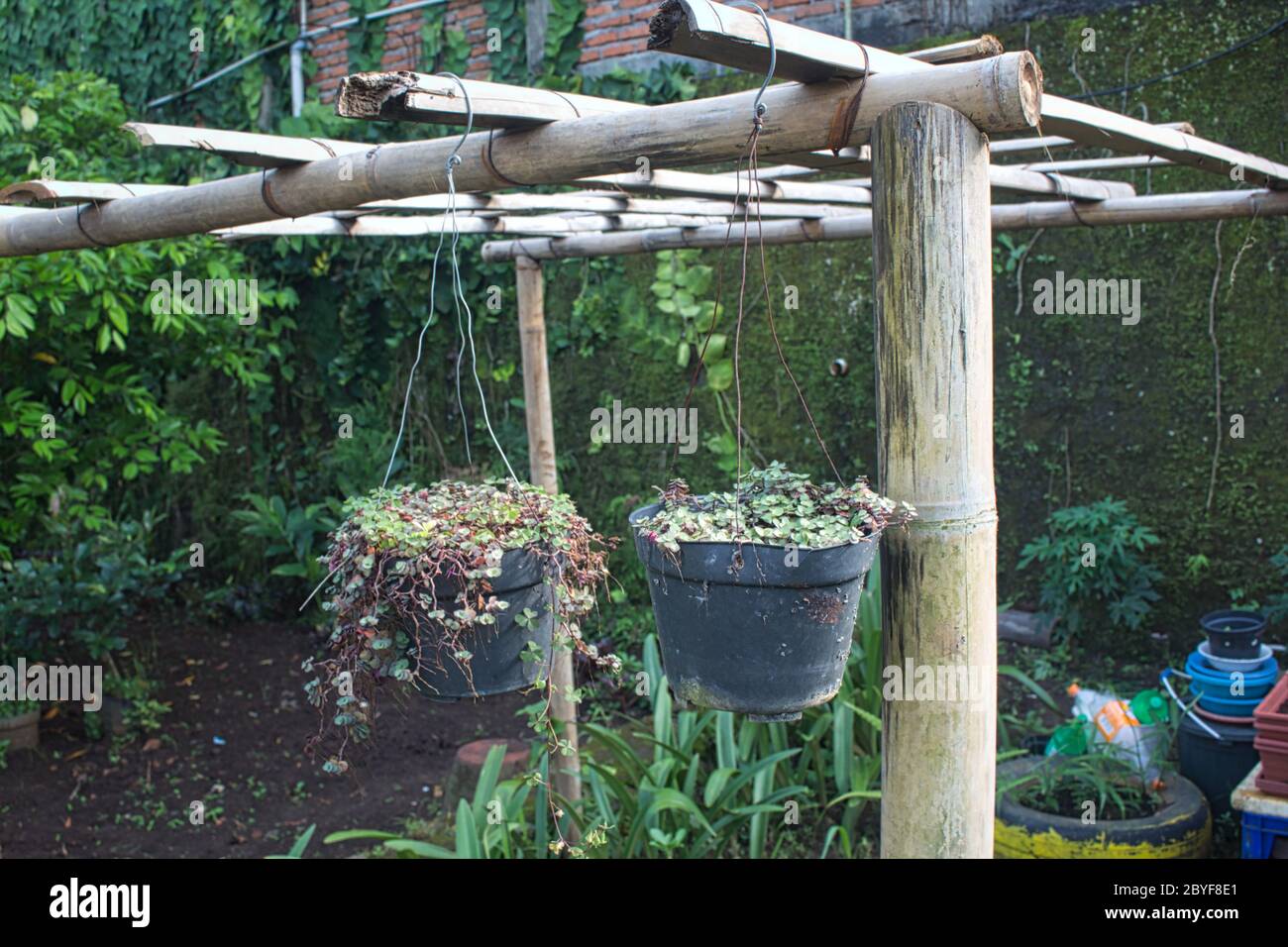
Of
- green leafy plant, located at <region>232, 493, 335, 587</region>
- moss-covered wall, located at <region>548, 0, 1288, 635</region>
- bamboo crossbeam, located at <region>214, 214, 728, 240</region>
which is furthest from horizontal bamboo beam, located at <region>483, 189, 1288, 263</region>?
green leafy plant, located at <region>232, 493, 335, 587</region>

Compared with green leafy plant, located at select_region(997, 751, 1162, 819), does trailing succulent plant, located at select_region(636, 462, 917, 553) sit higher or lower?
higher

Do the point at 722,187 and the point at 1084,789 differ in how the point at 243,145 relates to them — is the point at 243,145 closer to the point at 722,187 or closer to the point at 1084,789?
the point at 722,187

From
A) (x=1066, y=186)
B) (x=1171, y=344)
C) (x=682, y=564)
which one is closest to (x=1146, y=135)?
(x=1066, y=186)

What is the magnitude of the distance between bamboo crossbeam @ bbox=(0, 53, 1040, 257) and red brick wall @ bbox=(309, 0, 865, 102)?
2764 millimetres

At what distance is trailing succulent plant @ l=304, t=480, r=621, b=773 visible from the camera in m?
2.00

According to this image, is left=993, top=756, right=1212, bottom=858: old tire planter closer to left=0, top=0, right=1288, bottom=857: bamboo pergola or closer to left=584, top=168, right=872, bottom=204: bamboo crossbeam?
left=0, top=0, right=1288, bottom=857: bamboo pergola

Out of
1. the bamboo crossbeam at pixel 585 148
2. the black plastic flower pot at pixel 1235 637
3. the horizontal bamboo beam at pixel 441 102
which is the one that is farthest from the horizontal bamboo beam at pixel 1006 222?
the horizontal bamboo beam at pixel 441 102

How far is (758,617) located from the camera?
175 centimetres

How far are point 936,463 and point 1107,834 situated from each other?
202 centimetres

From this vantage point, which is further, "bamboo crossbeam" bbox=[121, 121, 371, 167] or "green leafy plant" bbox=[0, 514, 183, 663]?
"green leafy plant" bbox=[0, 514, 183, 663]

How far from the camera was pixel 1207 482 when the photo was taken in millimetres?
4668

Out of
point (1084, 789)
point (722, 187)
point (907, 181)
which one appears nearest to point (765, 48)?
point (907, 181)

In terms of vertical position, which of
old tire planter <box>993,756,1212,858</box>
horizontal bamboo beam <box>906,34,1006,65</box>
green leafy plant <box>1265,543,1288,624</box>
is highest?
horizontal bamboo beam <box>906,34,1006,65</box>

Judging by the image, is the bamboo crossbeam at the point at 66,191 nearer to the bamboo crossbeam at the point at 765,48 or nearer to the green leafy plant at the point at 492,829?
the bamboo crossbeam at the point at 765,48
